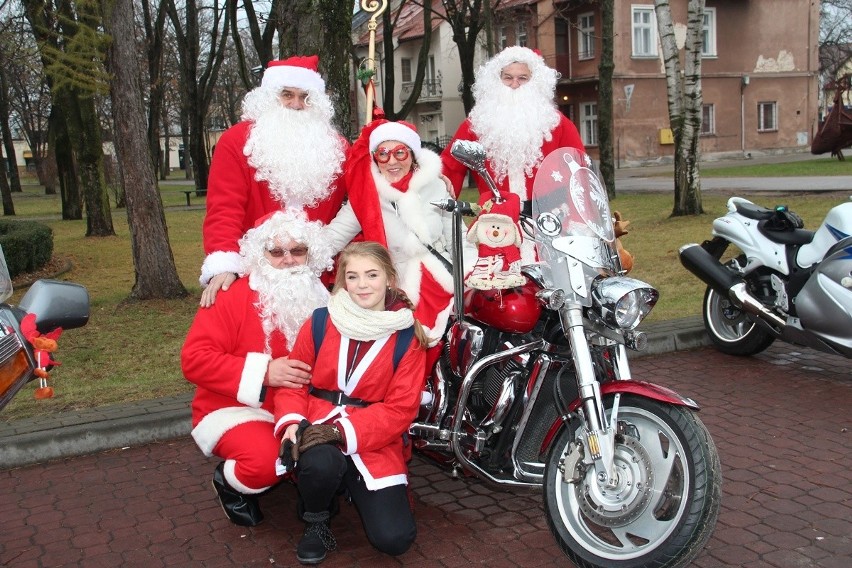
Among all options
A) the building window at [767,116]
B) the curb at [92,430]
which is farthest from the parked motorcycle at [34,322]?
the building window at [767,116]

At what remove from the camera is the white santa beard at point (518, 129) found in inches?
192

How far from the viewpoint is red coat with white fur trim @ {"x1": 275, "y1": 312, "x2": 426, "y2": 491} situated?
11.5 ft

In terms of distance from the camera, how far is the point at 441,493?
424cm

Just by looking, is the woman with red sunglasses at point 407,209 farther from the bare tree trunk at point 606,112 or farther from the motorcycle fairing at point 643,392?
the bare tree trunk at point 606,112

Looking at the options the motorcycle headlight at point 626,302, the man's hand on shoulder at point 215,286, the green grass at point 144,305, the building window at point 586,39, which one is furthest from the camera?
the building window at point 586,39

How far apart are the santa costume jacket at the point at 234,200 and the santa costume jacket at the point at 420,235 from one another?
370 millimetres

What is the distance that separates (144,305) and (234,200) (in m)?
5.29

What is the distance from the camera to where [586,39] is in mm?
36406

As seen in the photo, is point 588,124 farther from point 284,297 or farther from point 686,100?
point 284,297

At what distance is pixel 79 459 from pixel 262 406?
5.24ft

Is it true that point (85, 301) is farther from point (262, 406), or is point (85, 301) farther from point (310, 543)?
point (310, 543)

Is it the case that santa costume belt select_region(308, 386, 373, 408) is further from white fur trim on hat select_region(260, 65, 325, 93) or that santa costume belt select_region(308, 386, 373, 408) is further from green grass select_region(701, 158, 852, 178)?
green grass select_region(701, 158, 852, 178)

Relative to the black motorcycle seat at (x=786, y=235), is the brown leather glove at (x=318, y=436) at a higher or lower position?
lower

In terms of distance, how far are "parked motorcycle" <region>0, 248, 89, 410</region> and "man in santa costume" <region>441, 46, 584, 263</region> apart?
2.38m
